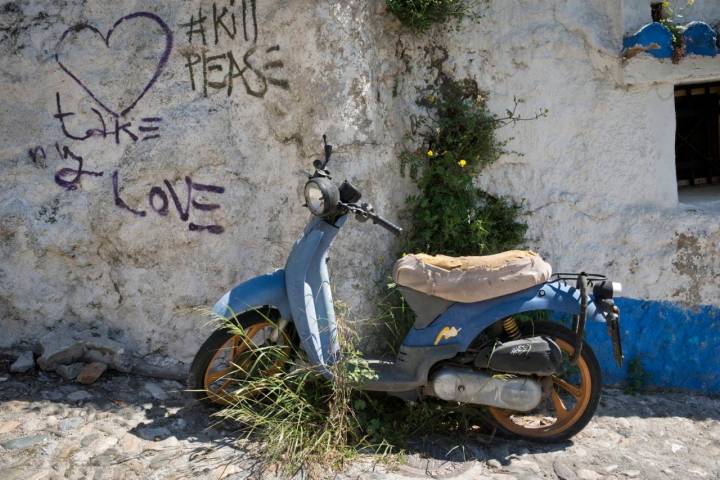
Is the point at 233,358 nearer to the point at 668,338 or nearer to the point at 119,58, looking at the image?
the point at 119,58

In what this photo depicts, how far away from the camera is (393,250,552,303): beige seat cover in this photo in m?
3.08

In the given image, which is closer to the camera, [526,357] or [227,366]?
[526,357]

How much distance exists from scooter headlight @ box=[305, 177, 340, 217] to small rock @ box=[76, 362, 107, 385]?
158cm

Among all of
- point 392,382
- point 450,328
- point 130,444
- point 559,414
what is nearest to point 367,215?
point 450,328

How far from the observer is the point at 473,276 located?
122 inches

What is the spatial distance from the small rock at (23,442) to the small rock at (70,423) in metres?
0.10

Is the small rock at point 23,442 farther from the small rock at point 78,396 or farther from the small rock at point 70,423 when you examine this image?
the small rock at point 78,396

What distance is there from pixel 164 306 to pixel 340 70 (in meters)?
1.66

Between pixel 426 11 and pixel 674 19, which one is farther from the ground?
pixel 426 11

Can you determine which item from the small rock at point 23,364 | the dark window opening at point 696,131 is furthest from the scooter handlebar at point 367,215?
the dark window opening at point 696,131

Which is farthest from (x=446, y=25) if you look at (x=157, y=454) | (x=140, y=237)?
(x=157, y=454)

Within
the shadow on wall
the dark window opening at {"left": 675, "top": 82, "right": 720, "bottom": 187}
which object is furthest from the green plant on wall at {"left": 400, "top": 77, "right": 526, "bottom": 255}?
the dark window opening at {"left": 675, "top": 82, "right": 720, "bottom": 187}

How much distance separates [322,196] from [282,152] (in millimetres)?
842

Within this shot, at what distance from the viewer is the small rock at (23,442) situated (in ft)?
9.86
